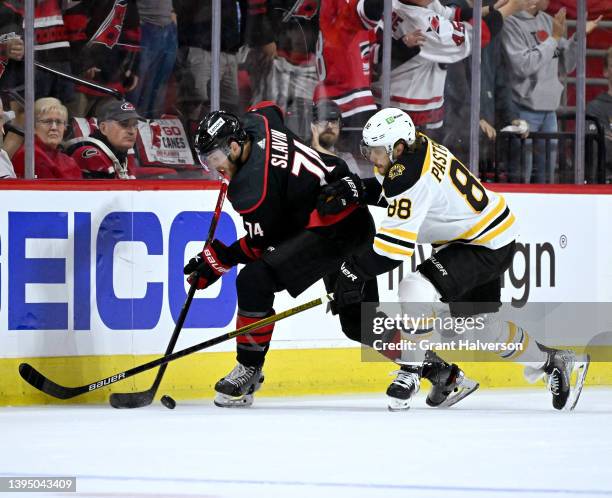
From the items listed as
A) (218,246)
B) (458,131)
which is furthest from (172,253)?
(458,131)

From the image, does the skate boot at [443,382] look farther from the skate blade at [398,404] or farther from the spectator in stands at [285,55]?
the spectator in stands at [285,55]

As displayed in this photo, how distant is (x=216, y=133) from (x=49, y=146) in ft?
2.91

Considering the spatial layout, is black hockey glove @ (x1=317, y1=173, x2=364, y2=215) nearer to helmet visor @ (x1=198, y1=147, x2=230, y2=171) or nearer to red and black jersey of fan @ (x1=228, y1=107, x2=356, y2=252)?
red and black jersey of fan @ (x1=228, y1=107, x2=356, y2=252)

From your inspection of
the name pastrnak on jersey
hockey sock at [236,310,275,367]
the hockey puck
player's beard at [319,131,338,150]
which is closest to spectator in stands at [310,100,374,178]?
player's beard at [319,131,338,150]

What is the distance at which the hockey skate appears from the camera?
5.13m

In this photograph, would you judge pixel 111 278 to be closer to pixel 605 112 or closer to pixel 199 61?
pixel 199 61

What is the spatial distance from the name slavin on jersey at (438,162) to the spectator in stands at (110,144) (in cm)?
140

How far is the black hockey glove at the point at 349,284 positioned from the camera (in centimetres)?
488

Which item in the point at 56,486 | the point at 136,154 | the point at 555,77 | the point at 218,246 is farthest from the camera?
the point at 555,77

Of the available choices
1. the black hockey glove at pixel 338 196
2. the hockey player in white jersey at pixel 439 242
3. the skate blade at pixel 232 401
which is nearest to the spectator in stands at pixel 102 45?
the black hockey glove at pixel 338 196

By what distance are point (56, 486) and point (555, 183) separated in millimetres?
3751

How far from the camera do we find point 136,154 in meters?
5.64

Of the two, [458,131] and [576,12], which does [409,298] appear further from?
[576,12]

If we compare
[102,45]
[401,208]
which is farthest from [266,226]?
[102,45]
